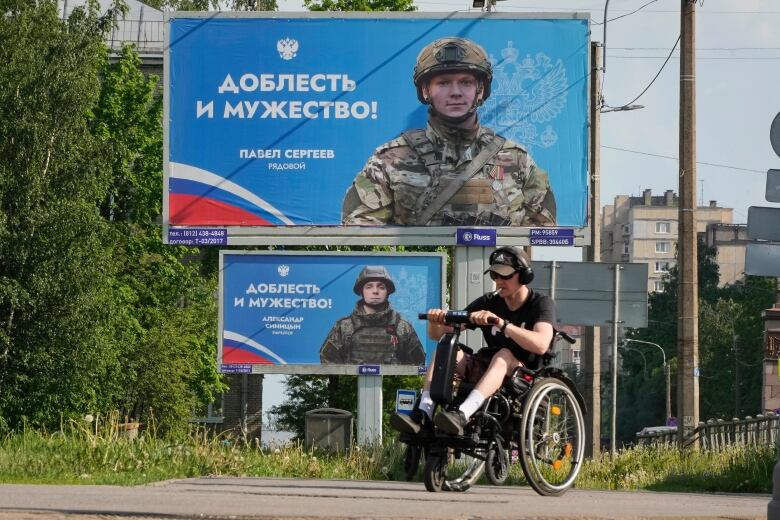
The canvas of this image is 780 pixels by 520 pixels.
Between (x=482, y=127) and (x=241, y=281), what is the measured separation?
4373mm

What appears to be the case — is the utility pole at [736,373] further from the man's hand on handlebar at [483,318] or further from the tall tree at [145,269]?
the man's hand on handlebar at [483,318]

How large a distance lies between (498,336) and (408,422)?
0.99m

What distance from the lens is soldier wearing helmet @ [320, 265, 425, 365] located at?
23703 mm

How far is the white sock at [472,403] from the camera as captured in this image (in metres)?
9.54

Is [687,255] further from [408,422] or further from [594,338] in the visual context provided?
[408,422]

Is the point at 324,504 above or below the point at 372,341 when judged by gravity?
below

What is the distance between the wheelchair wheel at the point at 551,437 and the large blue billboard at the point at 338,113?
1198 centimetres

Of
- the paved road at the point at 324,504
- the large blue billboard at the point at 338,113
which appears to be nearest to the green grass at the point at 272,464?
the paved road at the point at 324,504

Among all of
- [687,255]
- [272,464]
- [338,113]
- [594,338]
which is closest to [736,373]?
[594,338]

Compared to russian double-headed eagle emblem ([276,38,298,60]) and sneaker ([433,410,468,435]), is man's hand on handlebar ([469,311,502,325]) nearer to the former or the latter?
sneaker ([433,410,468,435])

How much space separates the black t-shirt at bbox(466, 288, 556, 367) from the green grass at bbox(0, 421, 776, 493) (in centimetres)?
629

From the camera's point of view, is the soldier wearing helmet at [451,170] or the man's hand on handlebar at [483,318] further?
the soldier wearing helmet at [451,170]

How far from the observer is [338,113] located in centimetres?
2264

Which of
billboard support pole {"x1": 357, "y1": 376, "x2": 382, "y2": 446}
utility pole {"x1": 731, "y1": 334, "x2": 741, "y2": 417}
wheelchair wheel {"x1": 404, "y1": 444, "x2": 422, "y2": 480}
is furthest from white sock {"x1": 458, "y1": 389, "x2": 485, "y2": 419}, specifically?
utility pole {"x1": 731, "y1": 334, "x2": 741, "y2": 417}
